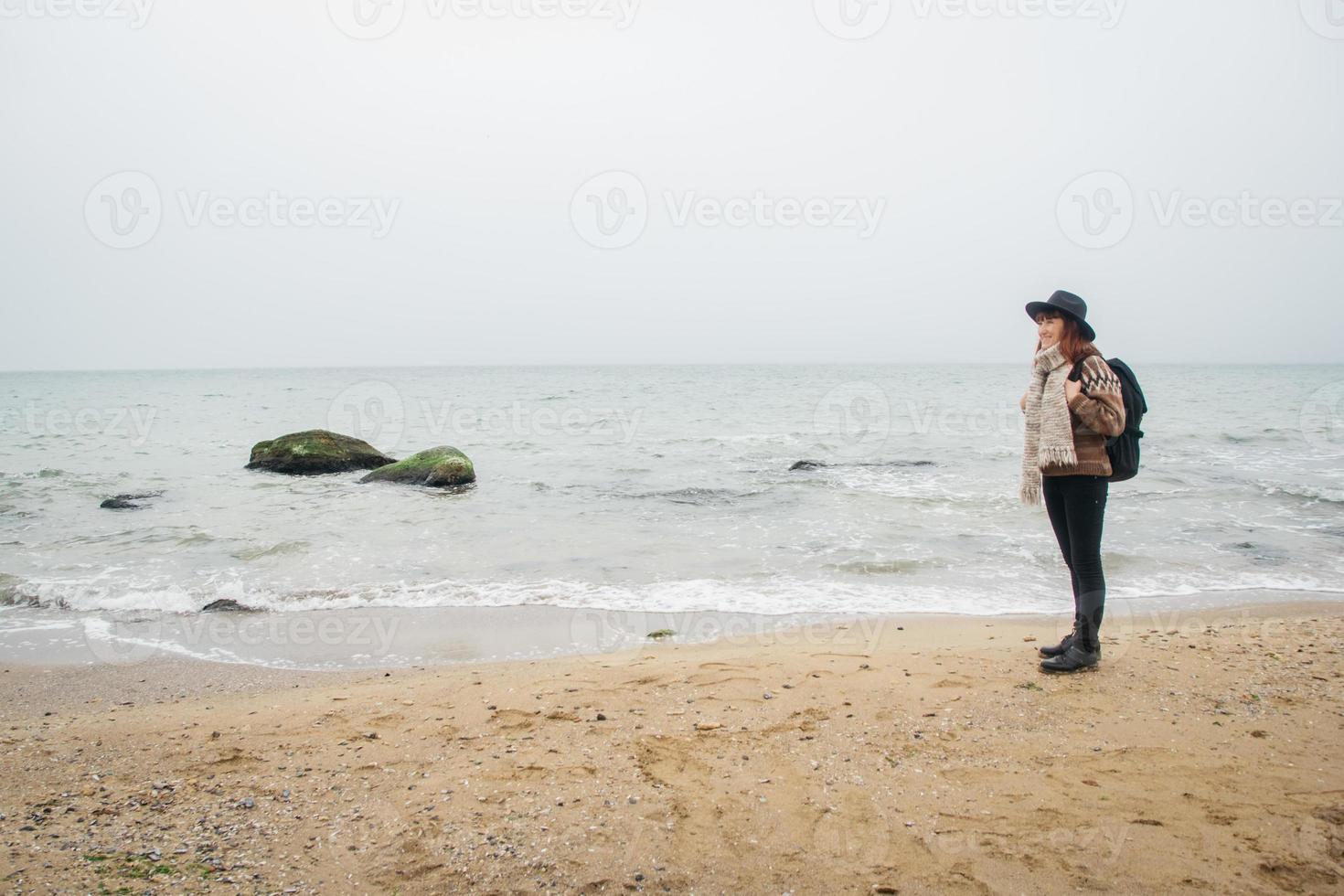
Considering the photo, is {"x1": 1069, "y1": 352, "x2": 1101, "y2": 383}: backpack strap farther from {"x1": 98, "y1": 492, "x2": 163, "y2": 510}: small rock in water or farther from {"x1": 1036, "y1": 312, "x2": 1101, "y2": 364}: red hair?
{"x1": 98, "y1": 492, "x2": 163, "y2": 510}: small rock in water

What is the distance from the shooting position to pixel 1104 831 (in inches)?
110

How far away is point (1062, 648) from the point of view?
4.58 metres

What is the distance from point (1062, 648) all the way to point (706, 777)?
8.68 feet

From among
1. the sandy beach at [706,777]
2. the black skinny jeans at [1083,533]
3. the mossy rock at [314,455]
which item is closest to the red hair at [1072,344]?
the black skinny jeans at [1083,533]

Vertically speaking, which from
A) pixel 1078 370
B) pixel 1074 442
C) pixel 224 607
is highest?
pixel 1078 370

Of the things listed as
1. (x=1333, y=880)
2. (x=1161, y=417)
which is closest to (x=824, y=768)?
(x=1333, y=880)

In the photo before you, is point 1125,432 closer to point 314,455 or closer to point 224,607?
point 224,607

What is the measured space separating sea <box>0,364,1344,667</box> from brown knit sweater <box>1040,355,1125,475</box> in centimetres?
279

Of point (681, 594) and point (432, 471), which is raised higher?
point (432, 471)

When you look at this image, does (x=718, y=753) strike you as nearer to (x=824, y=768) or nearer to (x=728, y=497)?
(x=824, y=768)

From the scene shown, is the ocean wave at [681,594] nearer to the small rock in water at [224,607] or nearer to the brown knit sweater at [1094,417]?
the small rock in water at [224,607]

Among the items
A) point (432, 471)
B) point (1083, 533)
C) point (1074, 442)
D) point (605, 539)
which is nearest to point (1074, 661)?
point (1083, 533)

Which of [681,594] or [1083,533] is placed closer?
[1083,533]

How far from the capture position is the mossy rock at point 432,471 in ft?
45.4
